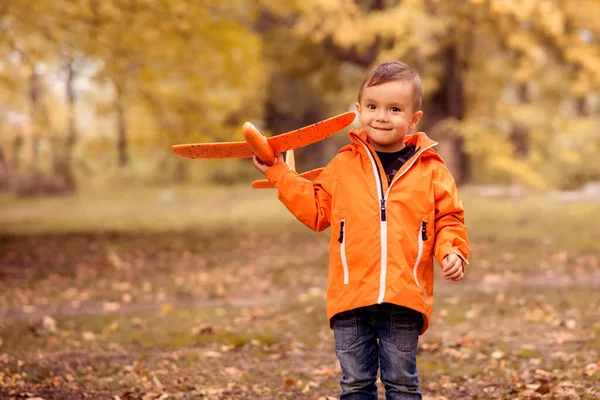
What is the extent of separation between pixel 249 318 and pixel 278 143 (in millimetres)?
3895

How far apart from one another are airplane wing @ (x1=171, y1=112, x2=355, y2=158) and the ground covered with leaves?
1680 mm

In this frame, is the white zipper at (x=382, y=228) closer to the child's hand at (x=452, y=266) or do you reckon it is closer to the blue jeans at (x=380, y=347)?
the blue jeans at (x=380, y=347)

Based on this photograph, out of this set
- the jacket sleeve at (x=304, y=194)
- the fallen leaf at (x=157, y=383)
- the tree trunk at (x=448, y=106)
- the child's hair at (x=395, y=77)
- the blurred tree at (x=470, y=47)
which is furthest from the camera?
the tree trunk at (x=448, y=106)

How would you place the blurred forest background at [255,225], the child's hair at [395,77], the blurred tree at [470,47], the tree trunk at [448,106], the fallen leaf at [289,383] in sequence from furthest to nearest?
the tree trunk at [448,106] → the blurred tree at [470,47] → the blurred forest background at [255,225] → the fallen leaf at [289,383] → the child's hair at [395,77]

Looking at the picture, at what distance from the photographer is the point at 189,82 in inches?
518

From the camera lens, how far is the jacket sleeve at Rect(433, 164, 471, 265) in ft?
10.9

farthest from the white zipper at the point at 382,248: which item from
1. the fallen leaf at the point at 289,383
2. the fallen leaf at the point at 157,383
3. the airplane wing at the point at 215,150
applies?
the fallen leaf at the point at 157,383

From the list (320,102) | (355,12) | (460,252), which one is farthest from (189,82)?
(320,102)

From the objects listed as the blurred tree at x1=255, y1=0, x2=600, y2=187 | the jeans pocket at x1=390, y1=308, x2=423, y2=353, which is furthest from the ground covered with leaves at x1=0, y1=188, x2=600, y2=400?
the blurred tree at x1=255, y1=0, x2=600, y2=187

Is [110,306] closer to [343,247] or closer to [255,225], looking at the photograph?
[343,247]

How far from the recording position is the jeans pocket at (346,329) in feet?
11.1

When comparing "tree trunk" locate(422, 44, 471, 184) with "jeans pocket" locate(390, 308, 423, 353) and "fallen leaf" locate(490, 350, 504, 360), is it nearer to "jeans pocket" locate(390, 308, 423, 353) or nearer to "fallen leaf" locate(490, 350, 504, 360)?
"fallen leaf" locate(490, 350, 504, 360)

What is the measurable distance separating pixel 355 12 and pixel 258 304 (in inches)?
311

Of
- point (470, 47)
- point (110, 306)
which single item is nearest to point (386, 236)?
point (110, 306)
